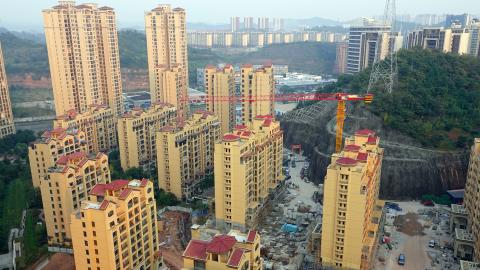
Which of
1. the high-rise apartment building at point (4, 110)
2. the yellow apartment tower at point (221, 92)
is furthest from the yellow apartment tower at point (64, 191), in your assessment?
the high-rise apartment building at point (4, 110)

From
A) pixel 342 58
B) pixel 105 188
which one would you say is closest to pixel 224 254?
pixel 105 188

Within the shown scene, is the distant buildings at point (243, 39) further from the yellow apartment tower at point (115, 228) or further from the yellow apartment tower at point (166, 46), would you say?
the yellow apartment tower at point (115, 228)

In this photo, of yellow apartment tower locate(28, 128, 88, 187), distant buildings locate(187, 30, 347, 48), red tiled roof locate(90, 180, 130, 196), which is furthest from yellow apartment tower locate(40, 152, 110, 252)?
distant buildings locate(187, 30, 347, 48)

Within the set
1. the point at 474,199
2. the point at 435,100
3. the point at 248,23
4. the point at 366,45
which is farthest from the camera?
the point at 248,23

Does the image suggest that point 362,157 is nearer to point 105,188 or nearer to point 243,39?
point 105,188

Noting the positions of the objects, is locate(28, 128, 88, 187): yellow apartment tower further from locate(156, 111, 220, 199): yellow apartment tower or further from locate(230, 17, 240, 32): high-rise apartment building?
locate(230, 17, 240, 32): high-rise apartment building

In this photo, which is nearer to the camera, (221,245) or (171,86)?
(221,245)

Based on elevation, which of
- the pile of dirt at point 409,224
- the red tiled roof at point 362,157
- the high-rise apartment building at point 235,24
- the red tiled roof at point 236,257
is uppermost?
the high-rise apartment building at point 235,24

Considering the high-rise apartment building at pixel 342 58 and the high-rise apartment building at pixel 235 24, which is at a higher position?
the high-rise apartment building at pixel 235 24
